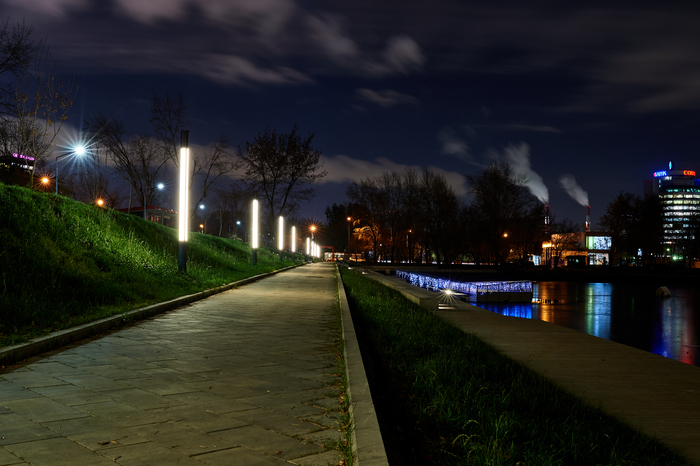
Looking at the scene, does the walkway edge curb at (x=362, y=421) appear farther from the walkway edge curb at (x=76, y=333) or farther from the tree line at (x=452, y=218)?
the tree line at (x=452, y=218)

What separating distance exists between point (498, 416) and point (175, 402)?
8.78ft

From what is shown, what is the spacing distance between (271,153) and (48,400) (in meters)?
34.4

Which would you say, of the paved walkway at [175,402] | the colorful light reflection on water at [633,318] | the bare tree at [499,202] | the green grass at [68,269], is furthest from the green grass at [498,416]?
the bare tree at [499,202]

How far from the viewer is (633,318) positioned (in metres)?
21.0

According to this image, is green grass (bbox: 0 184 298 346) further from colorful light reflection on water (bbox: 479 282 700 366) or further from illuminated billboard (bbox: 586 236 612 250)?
illuminated billboard (bbox: 586 236 612 250)

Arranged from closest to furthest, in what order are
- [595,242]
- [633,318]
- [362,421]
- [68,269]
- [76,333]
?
[362,421] < [76,333] < [68,269] < [633,318] < [595,242]

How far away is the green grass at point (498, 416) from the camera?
11.3 ft

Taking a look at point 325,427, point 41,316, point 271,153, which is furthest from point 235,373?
point 271,153

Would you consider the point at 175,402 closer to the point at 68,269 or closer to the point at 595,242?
the point at 68,269

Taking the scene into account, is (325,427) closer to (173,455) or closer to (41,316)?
(173,455)

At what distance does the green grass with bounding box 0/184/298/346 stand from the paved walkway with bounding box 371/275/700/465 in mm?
6766

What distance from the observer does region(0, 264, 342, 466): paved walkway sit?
3.12 meters

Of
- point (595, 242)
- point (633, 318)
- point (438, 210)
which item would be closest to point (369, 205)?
point (438, 210)

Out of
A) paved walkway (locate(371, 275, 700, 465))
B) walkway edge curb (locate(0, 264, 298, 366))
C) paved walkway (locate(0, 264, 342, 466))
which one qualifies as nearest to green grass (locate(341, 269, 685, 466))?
paved walkway (locate(371, 275, 700, 465))
